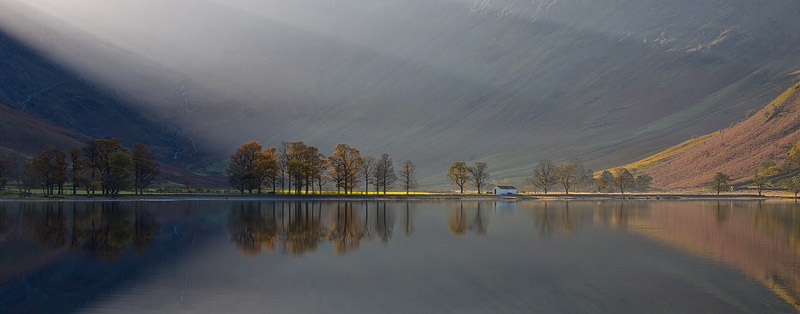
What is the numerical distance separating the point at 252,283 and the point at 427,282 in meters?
7.32

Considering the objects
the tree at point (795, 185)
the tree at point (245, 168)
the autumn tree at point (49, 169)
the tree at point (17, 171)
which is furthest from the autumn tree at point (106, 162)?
the tree at point (795, 185)

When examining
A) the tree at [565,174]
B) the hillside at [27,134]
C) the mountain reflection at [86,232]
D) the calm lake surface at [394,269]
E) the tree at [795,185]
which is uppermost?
the hillside at [27,134]

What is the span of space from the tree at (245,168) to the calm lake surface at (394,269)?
59.4m

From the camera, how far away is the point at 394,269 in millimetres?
25875

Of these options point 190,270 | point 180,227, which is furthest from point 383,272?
point 180,227

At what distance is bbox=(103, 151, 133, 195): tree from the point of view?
95250 millimetres

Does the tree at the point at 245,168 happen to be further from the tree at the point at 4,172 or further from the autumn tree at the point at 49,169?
the tree at the point at 4,172

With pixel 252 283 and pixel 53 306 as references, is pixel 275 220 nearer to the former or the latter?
pixel 252 283

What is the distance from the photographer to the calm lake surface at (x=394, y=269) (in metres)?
19.4

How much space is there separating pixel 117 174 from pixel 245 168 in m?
22.4

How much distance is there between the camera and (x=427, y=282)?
75.6ft

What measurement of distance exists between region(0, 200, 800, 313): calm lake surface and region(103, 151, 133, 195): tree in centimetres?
5381

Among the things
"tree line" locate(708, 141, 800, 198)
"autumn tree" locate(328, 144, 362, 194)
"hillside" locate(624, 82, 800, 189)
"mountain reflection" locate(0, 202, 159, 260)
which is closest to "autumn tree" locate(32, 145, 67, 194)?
"mountain reflection" locate(0, 202, 159, 260)

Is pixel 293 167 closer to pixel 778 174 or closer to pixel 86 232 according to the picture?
pixel 86 232
